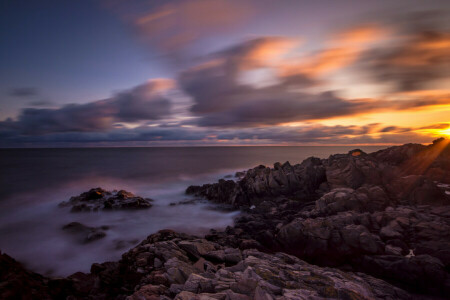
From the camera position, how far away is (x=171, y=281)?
28.1ft

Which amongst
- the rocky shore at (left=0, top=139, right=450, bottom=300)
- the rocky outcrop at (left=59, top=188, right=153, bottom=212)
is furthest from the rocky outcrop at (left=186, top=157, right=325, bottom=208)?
the rocky outcrop at (left=59, top=188, right=153, bottom=212)

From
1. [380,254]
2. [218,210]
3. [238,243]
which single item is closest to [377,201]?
[380,254]

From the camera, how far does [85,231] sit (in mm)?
20000

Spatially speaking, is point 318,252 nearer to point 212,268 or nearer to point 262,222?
point 262,222

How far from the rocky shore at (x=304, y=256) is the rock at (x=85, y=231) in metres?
0.14

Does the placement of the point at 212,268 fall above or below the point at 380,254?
above

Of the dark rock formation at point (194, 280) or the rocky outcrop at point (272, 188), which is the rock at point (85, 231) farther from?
the rocky outcrop at point (272, 188)

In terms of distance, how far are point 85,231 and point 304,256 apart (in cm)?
1977

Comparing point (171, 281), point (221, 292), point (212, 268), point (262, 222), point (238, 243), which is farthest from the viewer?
point (262, 222)

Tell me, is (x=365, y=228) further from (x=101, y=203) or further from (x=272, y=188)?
(x=101, y=203)

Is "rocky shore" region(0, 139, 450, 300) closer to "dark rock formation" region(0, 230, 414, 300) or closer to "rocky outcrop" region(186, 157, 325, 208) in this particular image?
"dark rock formation" region(0, 230, 414, 300)

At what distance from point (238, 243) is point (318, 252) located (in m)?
5.30

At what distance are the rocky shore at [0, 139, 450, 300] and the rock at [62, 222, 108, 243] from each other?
0.45ft

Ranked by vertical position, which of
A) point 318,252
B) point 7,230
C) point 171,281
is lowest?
point 7,230
